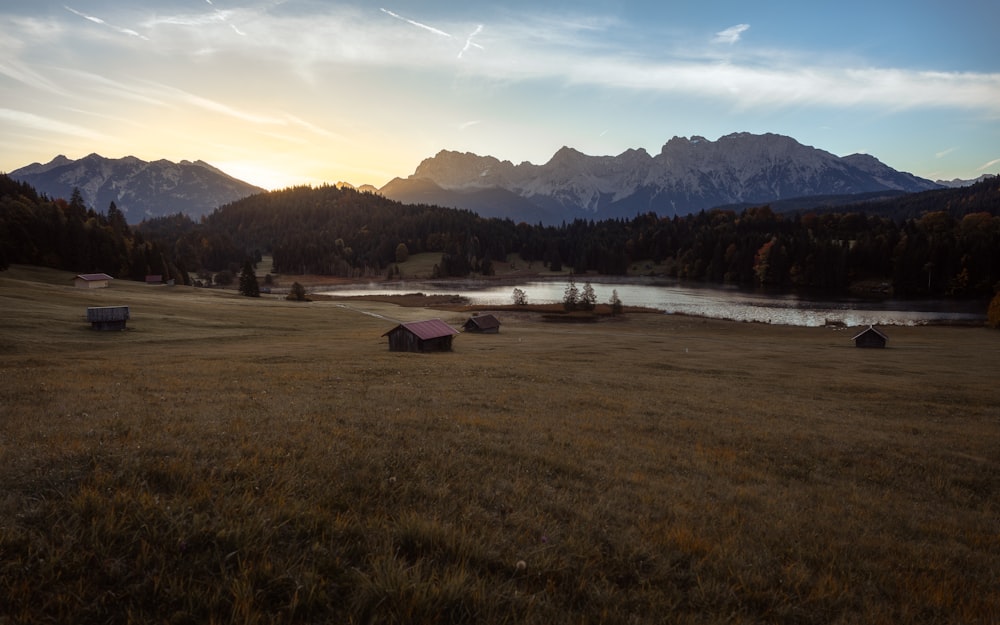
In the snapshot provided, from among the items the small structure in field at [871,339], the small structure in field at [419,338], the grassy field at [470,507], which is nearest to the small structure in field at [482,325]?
the small structure in field at [419,338]

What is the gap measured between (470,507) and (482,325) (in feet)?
211

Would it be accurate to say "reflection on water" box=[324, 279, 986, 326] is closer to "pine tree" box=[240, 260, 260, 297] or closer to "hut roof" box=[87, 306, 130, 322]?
"pine tree" box=[240, 260, 260, 297]

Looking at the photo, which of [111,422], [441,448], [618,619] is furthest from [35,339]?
[618,619]

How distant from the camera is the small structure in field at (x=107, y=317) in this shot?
48.5m

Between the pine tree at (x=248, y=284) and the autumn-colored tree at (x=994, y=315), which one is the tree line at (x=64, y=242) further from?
the autumn-colored tree at (x=994, y=315)

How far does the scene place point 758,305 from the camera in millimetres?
111312

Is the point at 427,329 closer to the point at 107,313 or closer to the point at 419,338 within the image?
the point at 419,338

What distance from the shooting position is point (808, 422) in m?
19.9

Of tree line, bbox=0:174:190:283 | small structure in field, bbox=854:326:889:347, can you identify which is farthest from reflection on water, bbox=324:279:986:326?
tree line, bbox=0:174:190:283

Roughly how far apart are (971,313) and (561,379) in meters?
111

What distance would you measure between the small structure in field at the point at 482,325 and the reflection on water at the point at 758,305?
42545 millimetres

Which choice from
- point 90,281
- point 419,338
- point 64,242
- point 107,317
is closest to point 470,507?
point 419,338

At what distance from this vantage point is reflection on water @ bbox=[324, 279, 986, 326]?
9069cm

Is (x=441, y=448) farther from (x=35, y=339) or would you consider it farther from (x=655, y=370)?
(x=35, y=339)
